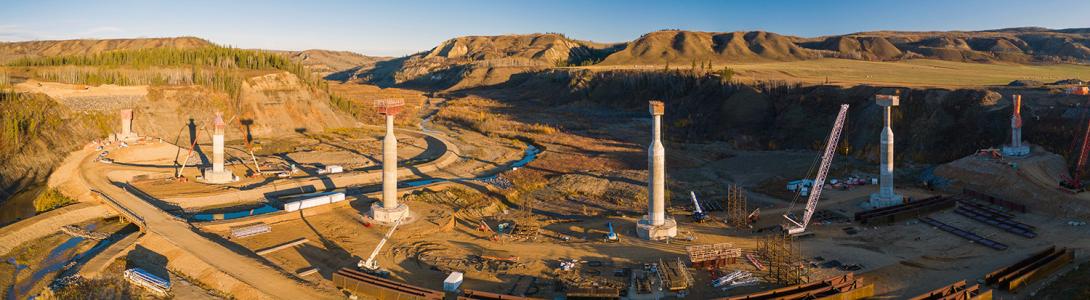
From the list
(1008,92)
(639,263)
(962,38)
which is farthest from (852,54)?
(639,263)

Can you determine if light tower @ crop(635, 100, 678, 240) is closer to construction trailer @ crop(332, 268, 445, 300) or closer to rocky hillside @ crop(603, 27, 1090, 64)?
construction trailer @ crop(332, 268, 445, 300)

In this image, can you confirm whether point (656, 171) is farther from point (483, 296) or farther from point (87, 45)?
point (87, 45)

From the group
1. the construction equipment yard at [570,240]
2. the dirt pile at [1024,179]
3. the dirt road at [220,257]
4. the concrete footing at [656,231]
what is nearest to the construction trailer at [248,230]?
the construction equipment yard at [570,240]

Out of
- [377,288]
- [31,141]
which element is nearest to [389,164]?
[377,288]

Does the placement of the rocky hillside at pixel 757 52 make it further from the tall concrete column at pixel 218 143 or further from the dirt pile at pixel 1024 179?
the tall concrete column at pixel 218 143

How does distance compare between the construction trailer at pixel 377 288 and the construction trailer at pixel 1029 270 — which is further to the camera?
the construction trailer at pixel 1029 270

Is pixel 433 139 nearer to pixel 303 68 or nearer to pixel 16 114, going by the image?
pixel 303 68
